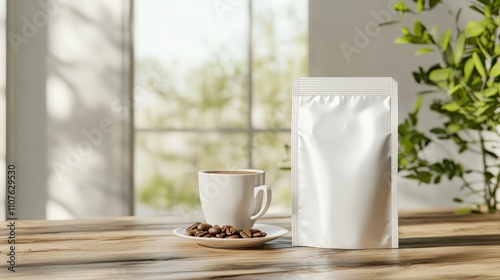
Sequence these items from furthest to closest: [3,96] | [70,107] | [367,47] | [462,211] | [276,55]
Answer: [276,55] → [367,47] → [70,107] → [3,96] → [462,211]

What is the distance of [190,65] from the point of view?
304 centimetres

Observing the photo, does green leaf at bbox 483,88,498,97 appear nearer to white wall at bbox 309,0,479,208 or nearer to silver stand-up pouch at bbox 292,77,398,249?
silver stand-up pouch at bbox 292,77,398,249

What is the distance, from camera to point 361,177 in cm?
94

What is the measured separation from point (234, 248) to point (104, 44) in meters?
1.99

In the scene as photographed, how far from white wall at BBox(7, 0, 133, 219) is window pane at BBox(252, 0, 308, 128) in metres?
0.65

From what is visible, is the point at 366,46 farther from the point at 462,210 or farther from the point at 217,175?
the point at 217,175

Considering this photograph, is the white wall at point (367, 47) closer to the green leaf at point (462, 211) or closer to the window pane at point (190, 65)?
the window pane at point (190, 65)

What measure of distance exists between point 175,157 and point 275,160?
502 mm

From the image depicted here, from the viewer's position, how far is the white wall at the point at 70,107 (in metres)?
2.74

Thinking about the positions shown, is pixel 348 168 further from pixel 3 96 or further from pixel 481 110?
pixel 3 96

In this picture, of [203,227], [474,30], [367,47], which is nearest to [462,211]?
[474,30]

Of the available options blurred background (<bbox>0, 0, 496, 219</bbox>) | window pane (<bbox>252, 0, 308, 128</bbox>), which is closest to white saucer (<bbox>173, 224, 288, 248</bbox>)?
blurred background (<bbox>0, 0, 496, 219</bbox>)

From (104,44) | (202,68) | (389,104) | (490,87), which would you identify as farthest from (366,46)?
(389,104)

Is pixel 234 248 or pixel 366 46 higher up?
pixel 366 46
